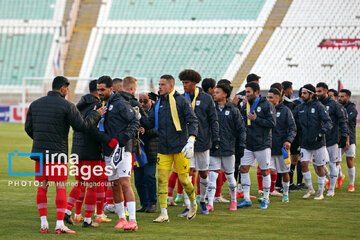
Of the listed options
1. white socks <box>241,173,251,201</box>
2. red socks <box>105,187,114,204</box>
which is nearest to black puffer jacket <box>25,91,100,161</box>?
red socks <box>105,187,114,204</box>

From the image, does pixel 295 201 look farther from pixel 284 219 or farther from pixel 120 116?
pixel 120 116

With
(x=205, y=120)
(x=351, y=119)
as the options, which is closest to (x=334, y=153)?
(x=351, y=119)

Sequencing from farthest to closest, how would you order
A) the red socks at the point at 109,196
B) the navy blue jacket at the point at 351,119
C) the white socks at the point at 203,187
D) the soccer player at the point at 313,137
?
the navy blue jacket at the point at 351,119 < the soccer player at the point at 313,137 < the red socks at the point at 109,196 < the white socks at the point at 203,187

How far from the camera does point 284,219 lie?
925cm

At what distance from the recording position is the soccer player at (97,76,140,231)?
817 cm

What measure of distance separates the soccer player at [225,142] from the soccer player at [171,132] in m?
1.21

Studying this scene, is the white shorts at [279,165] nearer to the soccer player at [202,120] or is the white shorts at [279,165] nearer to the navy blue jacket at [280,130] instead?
the navy blue jacket at [280,130]

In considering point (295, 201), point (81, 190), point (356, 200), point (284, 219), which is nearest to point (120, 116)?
point (81, 190)

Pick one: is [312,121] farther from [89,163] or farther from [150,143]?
[89,163]

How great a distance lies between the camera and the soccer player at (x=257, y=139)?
10477 millimetres

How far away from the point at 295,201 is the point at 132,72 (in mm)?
34594

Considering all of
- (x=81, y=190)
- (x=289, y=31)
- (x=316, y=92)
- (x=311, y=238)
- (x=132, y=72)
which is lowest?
(x=311, y=238)

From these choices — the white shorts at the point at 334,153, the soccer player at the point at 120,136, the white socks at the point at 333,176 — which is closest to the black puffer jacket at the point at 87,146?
the soccer player at the point at 120,136

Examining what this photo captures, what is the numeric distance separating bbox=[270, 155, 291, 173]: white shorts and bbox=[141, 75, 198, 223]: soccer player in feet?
9.69
